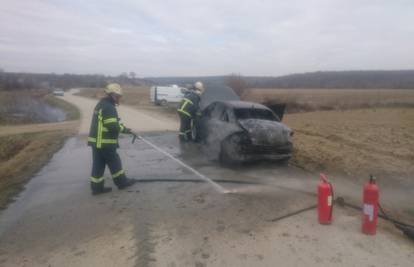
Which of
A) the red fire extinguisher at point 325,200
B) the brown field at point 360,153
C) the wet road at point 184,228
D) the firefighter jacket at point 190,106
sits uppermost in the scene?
the firefighter jacket at point 190,106

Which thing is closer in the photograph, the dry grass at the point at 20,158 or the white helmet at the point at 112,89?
the white helmet at the point at 112,89

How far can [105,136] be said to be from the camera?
7.01 m

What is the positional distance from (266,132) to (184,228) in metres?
4.22

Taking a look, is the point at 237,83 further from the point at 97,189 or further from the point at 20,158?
the point at 97,189

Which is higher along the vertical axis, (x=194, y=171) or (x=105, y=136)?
(x=105, y=136)

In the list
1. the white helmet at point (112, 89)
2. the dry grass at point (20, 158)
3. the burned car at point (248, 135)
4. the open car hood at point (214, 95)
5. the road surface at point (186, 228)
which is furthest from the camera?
the open car hood at point (214, 95)

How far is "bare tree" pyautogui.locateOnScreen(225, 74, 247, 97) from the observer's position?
36.6 m

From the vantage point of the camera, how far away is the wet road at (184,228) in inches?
180

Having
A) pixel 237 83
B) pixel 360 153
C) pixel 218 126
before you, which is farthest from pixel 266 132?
pixel 237 83

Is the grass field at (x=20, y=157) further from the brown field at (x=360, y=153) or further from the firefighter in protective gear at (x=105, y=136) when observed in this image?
the brown field at (x=360, y=153)

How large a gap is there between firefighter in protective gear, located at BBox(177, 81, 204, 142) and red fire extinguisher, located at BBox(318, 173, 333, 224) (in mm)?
7143

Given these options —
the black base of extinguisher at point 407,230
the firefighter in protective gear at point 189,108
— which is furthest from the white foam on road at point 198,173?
the black base of extinguisher at point 407,230

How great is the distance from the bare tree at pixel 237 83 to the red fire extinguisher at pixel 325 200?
31.2 m

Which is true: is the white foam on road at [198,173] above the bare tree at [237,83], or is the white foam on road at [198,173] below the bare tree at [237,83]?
below
